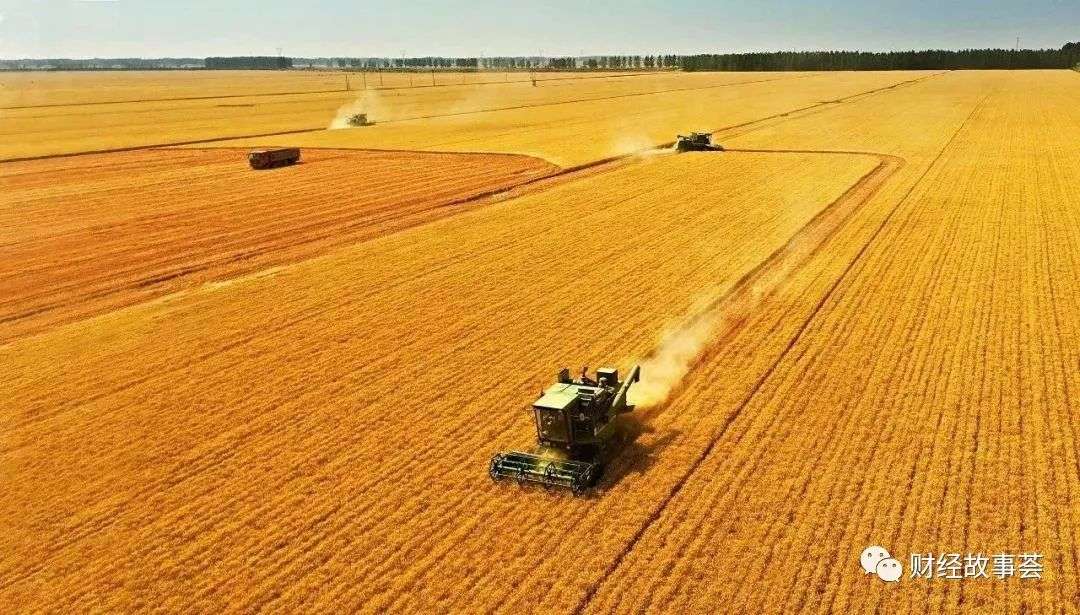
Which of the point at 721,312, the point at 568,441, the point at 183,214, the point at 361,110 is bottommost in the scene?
the point at 721,312

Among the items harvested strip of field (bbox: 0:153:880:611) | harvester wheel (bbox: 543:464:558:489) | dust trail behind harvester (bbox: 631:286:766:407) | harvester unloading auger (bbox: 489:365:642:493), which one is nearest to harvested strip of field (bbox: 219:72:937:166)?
harvested strip of field (bbox: 0:153:880:611)

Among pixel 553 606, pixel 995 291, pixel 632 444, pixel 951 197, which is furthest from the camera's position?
pixel 951 197

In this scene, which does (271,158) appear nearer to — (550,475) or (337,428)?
(337,428)

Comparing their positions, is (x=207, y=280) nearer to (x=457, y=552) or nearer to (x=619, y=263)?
(x=619, y=263)

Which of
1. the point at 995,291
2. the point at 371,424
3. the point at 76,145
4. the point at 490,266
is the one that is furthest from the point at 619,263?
the point at 76,145

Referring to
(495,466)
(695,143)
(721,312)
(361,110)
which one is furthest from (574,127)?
(495,466)

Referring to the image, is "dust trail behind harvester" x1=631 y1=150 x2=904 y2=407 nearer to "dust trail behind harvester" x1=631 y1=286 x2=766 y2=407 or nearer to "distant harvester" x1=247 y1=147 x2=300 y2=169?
"dust trail behind harvester" x1=631 y1=286 x2=766 y2=407
